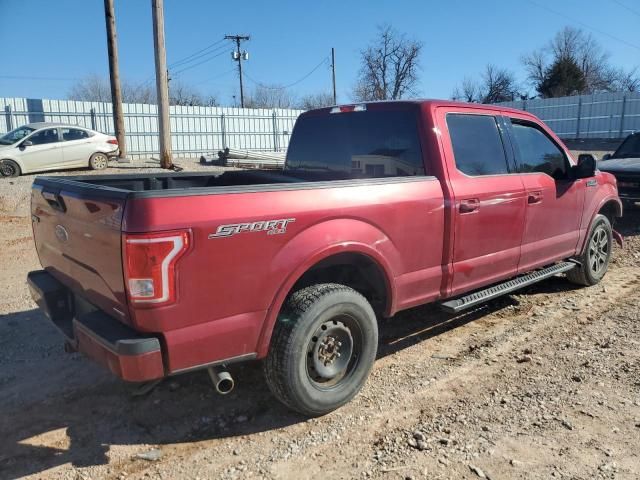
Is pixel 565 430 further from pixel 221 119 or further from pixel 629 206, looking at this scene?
pixel 221 119

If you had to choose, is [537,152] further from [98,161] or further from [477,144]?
[98,161]

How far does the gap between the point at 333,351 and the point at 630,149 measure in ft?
34.0

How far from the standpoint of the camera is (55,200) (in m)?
3.32

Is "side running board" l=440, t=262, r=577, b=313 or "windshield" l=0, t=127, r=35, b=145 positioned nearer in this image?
"side running board" l=440, t=262, r=577, b=313

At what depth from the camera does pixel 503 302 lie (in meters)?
5.60

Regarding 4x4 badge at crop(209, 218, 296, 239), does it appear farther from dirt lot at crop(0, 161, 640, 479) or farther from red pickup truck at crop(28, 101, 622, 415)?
dirt lot at crop(0, 161, 640, 479)

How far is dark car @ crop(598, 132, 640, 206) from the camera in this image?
9.23 m

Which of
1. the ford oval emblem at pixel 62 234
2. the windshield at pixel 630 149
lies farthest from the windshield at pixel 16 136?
the windshield at pixel 630 149

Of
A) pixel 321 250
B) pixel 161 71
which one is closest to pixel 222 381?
pixel 321 250

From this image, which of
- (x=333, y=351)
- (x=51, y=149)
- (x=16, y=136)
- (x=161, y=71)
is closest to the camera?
(x=333, y=351)

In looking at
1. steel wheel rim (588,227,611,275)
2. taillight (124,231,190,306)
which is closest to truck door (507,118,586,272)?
steel wheel rim (588,227,611,275)

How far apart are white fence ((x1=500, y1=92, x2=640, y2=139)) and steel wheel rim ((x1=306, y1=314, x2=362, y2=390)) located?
3186 cm

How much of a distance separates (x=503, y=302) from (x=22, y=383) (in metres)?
4.51

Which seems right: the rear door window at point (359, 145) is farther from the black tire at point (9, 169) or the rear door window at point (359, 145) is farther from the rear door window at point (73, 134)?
the rear door window at point (73, 134)
